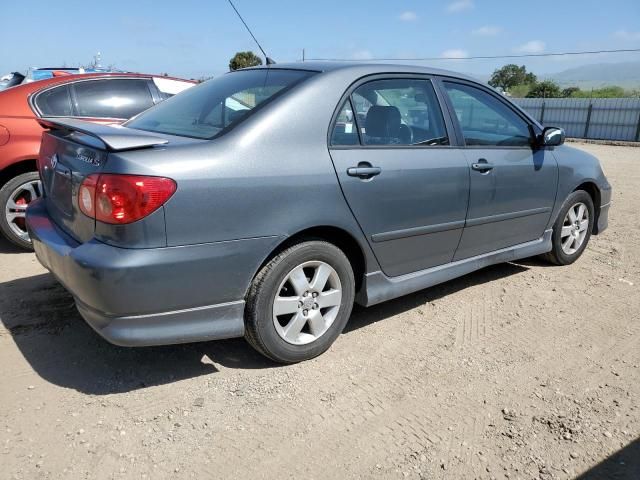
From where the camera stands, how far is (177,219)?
2.44 meters

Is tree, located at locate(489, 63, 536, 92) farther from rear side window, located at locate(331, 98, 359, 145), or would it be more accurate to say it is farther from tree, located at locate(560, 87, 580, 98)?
rear side window, located at locate(331, 98, 359, 145)

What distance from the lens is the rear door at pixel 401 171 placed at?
10.1 ft

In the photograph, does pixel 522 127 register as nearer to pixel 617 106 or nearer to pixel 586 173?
pixel 586 173

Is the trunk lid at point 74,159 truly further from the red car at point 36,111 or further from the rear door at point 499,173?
the rear door at point 499,173

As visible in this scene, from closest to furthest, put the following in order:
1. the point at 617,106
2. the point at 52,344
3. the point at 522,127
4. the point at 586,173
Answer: the point at 52,344 → the point at 522,127 → the point at 586,173 → the point at 617,106

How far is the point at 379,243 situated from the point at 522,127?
1852 millimetres

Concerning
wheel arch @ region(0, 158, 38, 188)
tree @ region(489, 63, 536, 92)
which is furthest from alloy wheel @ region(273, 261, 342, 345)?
tree @ region(489, 63, 536, 92)

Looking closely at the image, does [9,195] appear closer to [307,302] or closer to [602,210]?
[307,302]

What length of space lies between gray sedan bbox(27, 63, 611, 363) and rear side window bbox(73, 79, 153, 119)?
2.03 metres

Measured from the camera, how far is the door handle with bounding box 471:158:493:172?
12.0ft

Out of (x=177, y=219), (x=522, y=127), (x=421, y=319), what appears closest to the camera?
(x=177, y=219)

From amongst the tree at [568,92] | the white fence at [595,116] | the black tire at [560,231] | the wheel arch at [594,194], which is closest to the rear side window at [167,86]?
the black tire at [560,231]

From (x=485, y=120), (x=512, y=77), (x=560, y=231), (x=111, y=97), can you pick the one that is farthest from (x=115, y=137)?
(x=512, y=77)

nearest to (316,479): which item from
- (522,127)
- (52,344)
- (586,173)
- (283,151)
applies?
(283,151)
